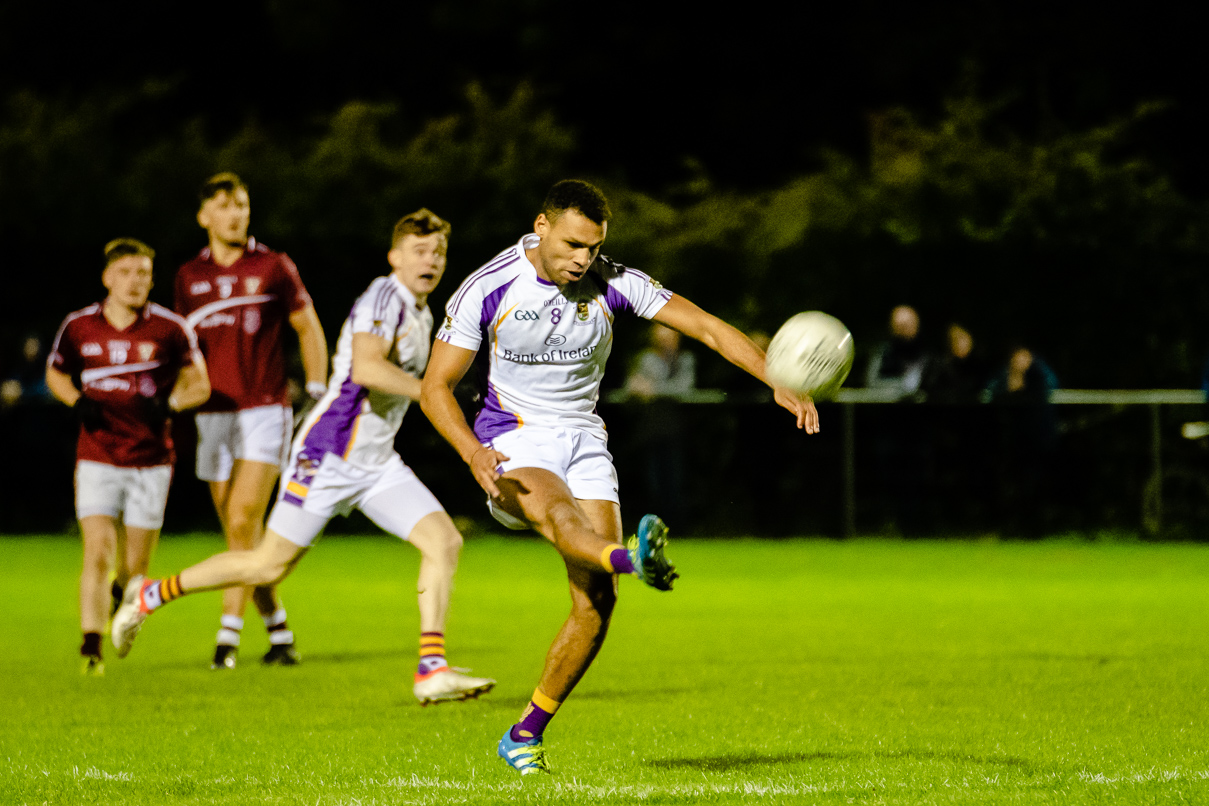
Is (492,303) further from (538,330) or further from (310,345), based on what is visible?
(310,345)

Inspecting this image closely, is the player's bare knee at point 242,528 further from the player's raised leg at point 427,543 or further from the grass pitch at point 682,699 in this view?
the player's raised leg at point 427,543

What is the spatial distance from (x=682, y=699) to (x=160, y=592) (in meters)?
2.58

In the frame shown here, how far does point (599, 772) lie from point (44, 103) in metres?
18.4

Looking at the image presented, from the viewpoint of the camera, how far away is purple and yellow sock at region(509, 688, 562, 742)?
6695 millimetres

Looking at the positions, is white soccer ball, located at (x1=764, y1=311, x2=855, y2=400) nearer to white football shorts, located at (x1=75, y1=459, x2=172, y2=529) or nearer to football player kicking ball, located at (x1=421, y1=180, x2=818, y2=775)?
football player kicking ball, located at (x1=421, y1=180, x2=818, y2=775)

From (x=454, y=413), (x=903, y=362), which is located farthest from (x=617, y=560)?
(x=903, y=362)

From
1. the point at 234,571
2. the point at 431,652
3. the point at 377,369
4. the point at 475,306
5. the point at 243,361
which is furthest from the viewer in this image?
the point at 243,361

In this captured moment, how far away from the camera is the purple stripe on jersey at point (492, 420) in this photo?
703 cm

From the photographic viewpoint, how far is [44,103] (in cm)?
2286

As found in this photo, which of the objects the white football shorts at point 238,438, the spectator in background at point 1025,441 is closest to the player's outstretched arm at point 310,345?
the white football shorts at point 238,438

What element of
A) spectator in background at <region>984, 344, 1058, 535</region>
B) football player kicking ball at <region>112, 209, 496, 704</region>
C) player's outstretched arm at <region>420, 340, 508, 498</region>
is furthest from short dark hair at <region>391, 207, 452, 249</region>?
spectator in background at <region>984, 344, 1058, 535</region>

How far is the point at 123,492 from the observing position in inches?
394

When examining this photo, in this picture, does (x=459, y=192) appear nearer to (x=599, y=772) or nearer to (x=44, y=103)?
(x=44, y=103)

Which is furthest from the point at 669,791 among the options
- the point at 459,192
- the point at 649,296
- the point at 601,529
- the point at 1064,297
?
the point at 459,192
